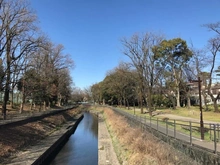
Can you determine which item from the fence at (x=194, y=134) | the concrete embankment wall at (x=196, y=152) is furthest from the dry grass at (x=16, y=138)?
the fence at (x=194, y=134)

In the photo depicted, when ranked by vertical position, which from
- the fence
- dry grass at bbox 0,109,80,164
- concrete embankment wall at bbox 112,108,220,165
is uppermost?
the fence

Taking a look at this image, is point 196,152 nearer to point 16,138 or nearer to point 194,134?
point 194,134

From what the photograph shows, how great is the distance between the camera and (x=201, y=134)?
35.2ft

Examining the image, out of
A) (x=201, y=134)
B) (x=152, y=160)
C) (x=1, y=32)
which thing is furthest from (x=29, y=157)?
(x=1, y=32)

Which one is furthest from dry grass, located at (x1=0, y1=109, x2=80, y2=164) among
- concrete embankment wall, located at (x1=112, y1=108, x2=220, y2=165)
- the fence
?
the fence

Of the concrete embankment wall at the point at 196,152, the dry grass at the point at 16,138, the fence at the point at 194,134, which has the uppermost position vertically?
the fence at the point at 194,134

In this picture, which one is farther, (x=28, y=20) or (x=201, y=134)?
(x=28, y=20)

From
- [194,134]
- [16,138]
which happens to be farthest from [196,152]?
[16,138]

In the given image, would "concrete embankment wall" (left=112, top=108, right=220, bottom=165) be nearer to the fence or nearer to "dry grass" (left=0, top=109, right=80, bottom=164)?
the fence

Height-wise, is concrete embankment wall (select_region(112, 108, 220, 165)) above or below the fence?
below

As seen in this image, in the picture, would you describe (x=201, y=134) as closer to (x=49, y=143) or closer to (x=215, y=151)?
(x=215, y=151)

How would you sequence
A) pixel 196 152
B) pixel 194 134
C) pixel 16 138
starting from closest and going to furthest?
pixel 196 152
pixel 194 134
pixel 16 138

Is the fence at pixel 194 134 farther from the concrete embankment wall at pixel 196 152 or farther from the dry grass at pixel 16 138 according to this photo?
the dry grass at pixel 16 138

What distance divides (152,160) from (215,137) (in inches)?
104
